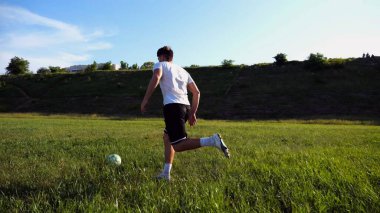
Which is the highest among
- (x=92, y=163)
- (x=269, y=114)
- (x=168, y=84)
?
(x=168, y=84)

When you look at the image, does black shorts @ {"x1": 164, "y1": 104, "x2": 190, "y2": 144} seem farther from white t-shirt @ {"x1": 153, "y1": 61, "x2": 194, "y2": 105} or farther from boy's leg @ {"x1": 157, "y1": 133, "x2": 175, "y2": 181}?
boy's leg @ {"x1": 157, "y1": 133, "x2": 175, "y2": 181}

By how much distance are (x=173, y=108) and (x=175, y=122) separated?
25cm

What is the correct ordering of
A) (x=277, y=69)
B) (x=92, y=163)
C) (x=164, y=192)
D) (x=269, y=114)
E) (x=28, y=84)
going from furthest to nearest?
(x=28, y=84) → (x=277, y=69) → (x=269, y=114) → (x=92, y=163) → (x=164, y=192)

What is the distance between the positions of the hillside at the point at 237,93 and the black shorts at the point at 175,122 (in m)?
34.9

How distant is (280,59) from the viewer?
204 ft

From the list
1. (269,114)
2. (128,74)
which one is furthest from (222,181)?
(128,74)

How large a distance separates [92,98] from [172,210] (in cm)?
5418

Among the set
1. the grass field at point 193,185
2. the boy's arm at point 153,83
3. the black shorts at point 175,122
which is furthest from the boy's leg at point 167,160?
the boy's arm at point 153,83

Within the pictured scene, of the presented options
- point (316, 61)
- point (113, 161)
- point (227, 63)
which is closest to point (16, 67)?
point (227, 63)

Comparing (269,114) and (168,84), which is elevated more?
(168,84)

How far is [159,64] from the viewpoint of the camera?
608 cm

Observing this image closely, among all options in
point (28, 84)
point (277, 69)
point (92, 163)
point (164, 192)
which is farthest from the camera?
point (28, 84)

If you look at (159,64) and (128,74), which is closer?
(159,64)

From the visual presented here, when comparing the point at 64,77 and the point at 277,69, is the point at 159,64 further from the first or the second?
the point at 64,77
